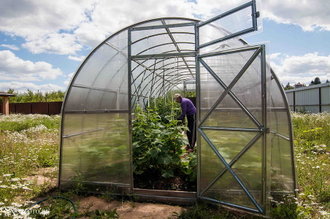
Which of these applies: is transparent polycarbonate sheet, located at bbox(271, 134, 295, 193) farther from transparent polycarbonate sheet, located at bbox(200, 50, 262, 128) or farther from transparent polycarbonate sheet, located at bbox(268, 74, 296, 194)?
transparent polycarbonate sheet, located at bbox(200, 50, 262, 128)

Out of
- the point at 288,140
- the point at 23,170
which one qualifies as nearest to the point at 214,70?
the point at 288,140

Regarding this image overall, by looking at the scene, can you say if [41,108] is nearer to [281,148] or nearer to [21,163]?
[21,163]

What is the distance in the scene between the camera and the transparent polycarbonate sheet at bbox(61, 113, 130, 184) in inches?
176

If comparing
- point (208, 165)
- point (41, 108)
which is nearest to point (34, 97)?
point (41, 108)

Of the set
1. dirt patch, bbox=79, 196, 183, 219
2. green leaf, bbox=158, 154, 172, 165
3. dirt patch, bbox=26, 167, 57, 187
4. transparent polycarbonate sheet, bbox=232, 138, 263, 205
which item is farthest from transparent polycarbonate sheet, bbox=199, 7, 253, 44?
dirt patch, bbox=26, 167, 57, 187

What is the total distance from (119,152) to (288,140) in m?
3.17

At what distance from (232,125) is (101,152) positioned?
266 centimetres

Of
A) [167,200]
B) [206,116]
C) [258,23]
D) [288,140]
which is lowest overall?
[167,200]

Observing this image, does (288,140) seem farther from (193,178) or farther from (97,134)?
(97,134)

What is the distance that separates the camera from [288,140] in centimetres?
397

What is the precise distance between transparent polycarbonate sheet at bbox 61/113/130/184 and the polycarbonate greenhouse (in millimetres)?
20

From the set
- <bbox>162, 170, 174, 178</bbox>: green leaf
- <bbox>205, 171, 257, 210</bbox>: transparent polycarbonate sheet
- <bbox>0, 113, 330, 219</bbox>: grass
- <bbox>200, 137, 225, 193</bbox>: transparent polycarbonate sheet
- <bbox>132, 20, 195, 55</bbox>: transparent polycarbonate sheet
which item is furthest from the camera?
<bbox>132, 20, 195, 55</bbox>: transparent polycarbonate sheet

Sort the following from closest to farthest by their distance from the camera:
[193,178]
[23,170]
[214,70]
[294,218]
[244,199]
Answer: [294,218], [244,199], [214,70], [193,178], [23,170]

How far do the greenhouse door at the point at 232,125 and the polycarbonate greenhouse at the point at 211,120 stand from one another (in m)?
0.02
